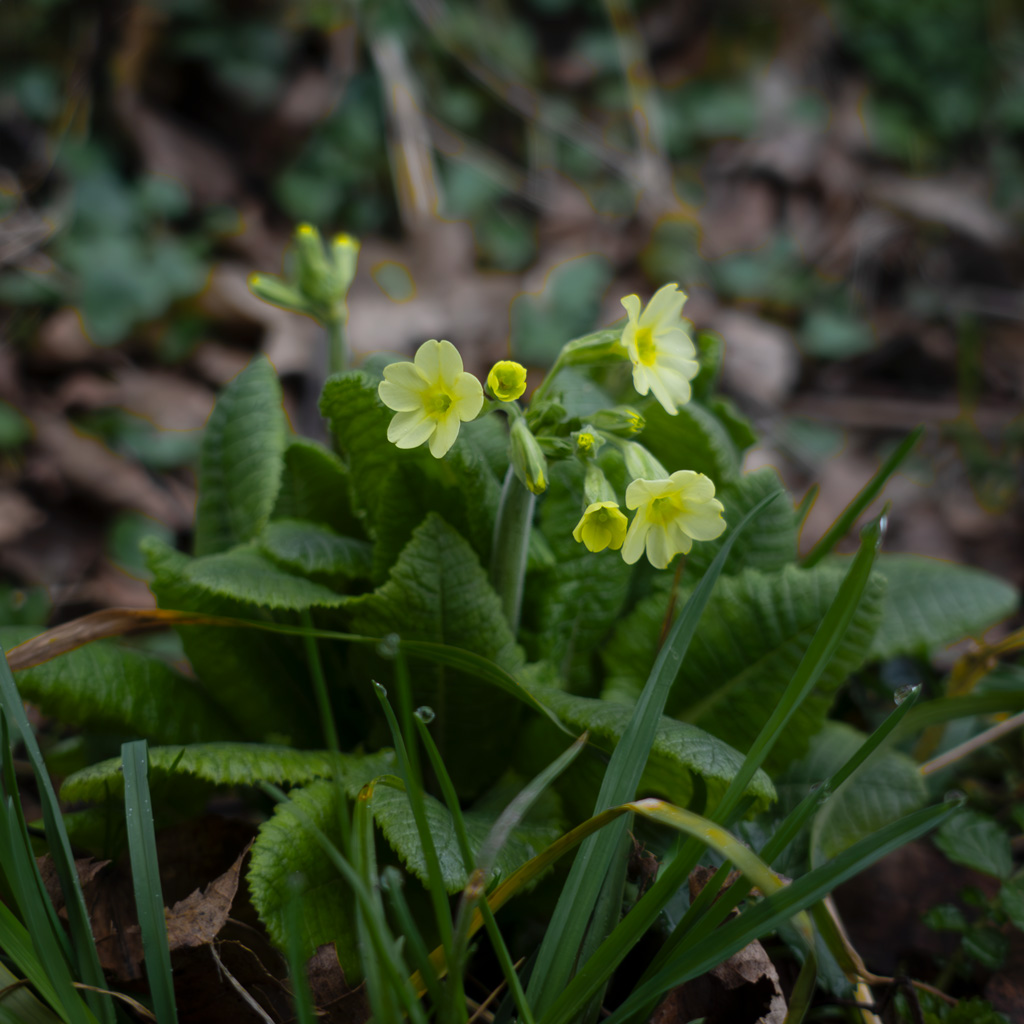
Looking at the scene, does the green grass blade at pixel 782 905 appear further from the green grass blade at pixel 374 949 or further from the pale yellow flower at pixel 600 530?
the pale yellow flower at pixel 600 530

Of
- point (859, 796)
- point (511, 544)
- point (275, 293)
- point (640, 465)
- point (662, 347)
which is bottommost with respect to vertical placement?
point (859, 796)

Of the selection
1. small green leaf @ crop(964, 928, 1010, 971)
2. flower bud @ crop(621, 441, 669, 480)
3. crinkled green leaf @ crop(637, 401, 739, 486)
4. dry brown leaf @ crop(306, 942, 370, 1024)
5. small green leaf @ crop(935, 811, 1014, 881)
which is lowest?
small green leaf @ crop(964, 928, 1010, 971)

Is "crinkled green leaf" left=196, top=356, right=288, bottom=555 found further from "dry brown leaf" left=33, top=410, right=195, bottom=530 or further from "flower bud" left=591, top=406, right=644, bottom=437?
"dry brown leaf" left=33, top=410, right=195, bottom=530

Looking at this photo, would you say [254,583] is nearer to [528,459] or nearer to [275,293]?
[528,459]

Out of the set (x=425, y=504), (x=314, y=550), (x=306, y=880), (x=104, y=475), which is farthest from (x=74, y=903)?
(x=104, y=475)

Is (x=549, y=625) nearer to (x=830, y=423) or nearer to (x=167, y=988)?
(x=167, y=988)

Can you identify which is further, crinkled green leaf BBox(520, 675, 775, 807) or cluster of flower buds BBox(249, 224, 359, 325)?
cluster of flower buds BBox(249, 224, 359, 325)

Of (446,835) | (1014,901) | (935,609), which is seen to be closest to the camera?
(446,835)

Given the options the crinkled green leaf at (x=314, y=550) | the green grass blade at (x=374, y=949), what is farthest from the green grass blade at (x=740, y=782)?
the crinkled green leaf at (x=314, y=550)

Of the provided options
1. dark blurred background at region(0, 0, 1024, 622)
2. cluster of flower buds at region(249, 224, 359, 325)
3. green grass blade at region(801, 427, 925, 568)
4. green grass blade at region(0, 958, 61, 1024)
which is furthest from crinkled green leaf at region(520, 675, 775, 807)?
dark blurred background at region(0, 0, 1024, 622)
